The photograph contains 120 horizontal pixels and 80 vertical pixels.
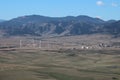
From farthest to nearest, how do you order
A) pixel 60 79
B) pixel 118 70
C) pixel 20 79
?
pixel 118 70
pixel 60 79
pixel 20 79

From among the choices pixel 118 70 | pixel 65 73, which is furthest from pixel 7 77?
pixel 118 70

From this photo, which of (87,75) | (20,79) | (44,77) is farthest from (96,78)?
(20,79)

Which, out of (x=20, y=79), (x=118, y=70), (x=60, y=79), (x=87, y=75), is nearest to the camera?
(x=20, y=79)

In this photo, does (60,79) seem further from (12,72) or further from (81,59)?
(81,59)

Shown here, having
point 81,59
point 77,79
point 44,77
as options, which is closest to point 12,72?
point 44,77

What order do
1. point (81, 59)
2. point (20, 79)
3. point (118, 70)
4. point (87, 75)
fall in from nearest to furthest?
1. point (20, 79)
2. point (87, 75)
3. point (118, 70)
4. point (81, 59)

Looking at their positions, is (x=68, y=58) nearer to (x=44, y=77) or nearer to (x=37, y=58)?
(x=37, y=58)

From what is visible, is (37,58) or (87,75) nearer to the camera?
(87,75)

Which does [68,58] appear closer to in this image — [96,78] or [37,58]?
[37,58]

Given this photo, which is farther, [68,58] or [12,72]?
[68,58]
